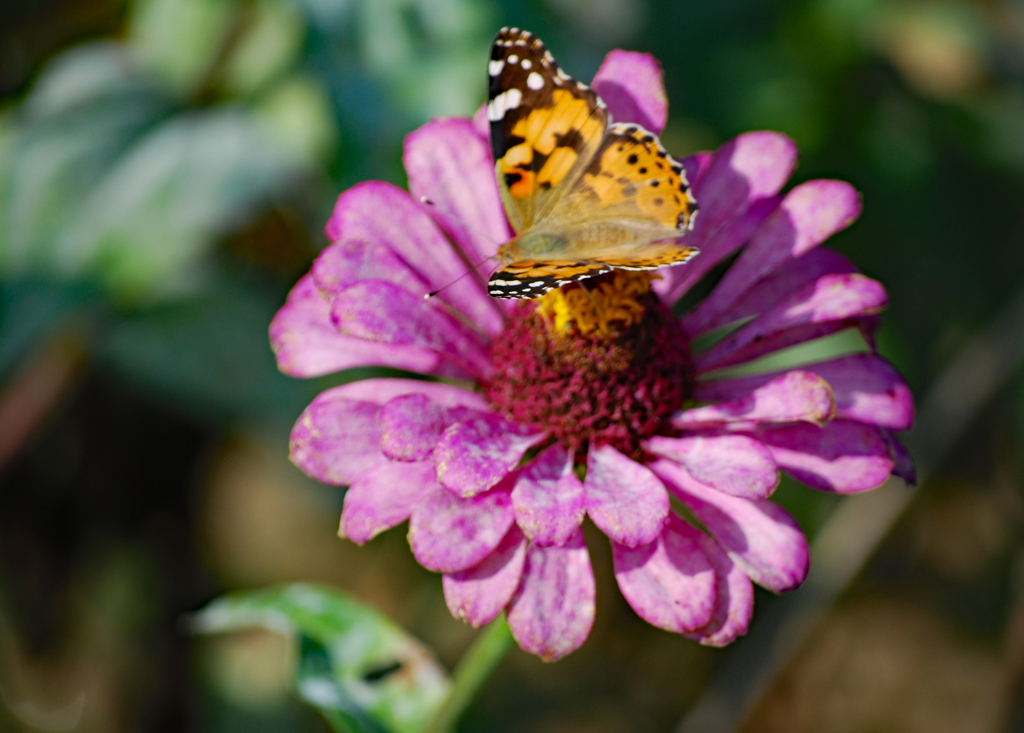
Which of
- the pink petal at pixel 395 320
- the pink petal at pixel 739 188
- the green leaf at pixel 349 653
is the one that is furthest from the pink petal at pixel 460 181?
the green leaf at pixel 349 653

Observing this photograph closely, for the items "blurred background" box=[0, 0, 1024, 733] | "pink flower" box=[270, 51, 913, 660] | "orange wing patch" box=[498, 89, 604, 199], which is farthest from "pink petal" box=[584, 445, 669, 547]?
"blurred background" box=[0, 0, 1024, 733]

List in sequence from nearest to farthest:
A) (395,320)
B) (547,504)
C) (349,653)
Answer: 1. (547,504)
2. (395,320)
3. (349,653)

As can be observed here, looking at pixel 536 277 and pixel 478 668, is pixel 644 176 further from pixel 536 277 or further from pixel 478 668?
pixel 478 668

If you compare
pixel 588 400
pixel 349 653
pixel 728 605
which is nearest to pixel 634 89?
pixel 588 400

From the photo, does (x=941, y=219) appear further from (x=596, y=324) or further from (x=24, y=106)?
(x=24, y=106)

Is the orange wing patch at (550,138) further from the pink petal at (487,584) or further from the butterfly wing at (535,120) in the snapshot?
the pink petal at (487,584)

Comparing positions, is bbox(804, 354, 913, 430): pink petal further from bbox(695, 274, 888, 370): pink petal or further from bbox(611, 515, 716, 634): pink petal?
bbox(611, 515, 716, 634): pink petal

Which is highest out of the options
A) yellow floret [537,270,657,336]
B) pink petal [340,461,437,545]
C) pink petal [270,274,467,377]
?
pink petal [270,274,467,377]
